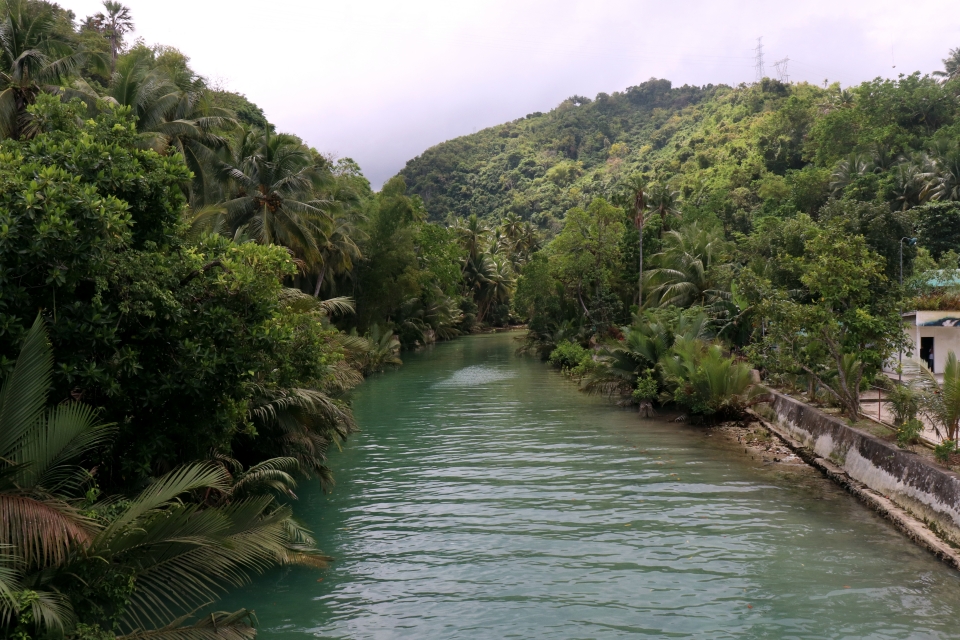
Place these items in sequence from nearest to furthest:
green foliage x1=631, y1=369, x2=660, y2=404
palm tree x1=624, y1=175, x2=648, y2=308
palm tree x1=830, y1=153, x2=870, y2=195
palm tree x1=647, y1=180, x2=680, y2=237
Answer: green foliage x1=631, y1=369, x2=660, y2=404
palm tree x1=624, y1=175, x2=648, y2=308
palm tree x1=647, y1=180, x2=680, y2=237
palm tree x1=830, y1=153, x2=870, y2=195

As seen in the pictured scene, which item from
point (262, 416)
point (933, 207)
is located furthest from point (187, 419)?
point (933, 207)

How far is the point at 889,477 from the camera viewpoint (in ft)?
39.0

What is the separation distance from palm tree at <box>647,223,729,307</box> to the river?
14.4 meters

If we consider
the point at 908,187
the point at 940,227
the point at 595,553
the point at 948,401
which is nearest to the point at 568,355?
the point at 940,227

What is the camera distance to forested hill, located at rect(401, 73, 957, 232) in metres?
49.7

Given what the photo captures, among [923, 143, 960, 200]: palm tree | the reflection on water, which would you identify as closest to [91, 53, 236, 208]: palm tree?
the reflection on water

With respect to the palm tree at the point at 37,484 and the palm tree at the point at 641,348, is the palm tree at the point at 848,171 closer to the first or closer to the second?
the palm tree at the point at 641,348

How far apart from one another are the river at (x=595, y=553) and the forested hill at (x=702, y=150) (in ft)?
104

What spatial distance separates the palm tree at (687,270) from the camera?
3120cm

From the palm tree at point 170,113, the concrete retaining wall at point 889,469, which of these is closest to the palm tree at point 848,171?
the concrete retaining wall at point 889,469

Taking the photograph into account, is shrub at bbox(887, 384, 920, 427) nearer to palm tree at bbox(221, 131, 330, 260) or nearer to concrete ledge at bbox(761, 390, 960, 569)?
concrete ledge at bbox(761, 390, 960, 569)

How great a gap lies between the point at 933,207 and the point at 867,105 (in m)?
23.8

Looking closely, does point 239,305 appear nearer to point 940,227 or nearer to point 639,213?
point 639,213

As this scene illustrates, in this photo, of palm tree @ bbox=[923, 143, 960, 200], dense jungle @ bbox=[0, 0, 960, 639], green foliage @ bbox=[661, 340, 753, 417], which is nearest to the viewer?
dense jungle @ bbox=[0, 0, 960, 639]
